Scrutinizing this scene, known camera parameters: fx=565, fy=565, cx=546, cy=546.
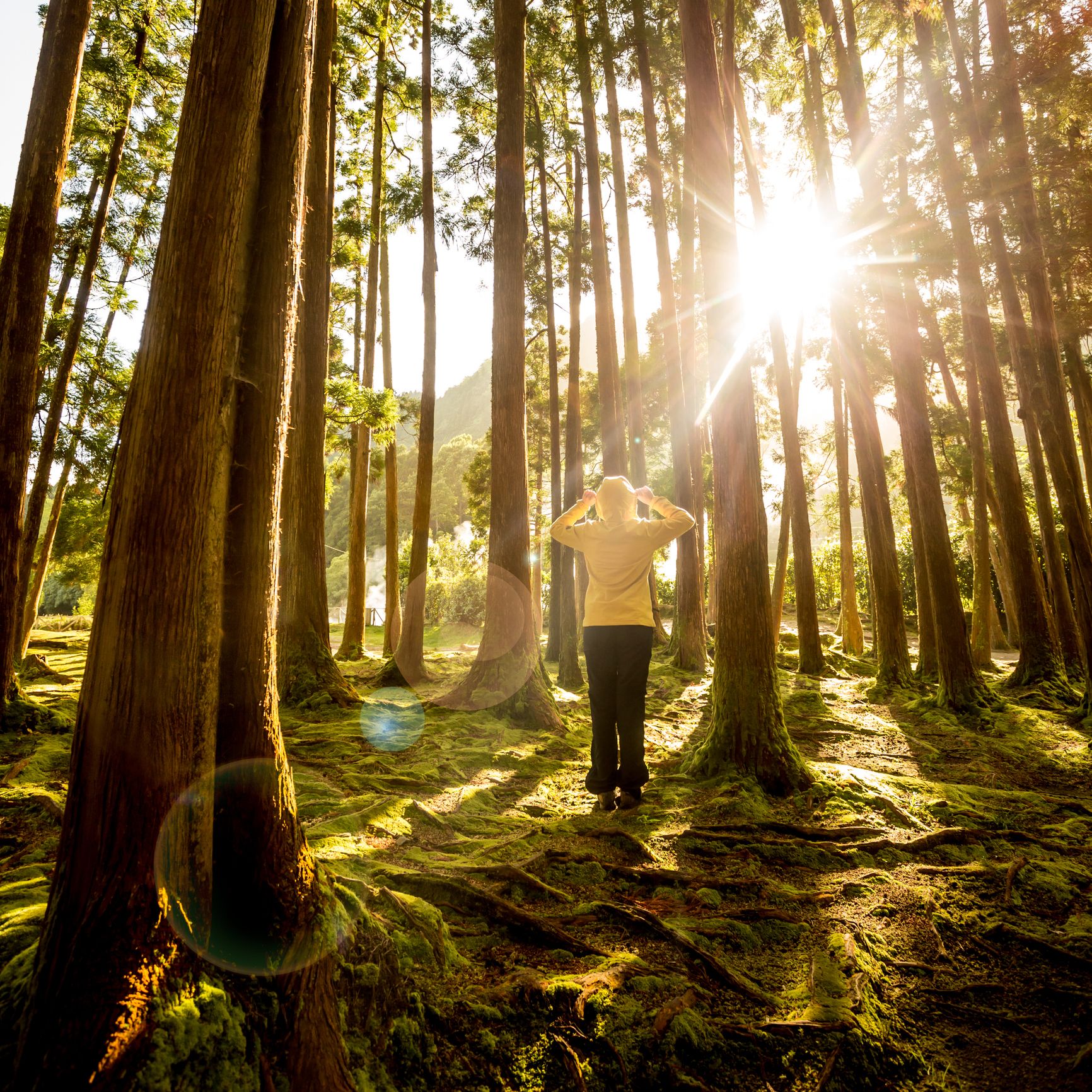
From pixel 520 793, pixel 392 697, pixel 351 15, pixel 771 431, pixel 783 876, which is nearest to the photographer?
pixel 783 876

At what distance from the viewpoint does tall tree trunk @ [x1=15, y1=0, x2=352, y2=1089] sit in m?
1.39

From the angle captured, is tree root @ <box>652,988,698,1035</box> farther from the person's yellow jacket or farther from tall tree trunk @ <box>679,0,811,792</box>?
tall tree trunk @ <box>679,0,811,792</box>

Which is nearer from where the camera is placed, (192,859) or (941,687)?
(192,859)

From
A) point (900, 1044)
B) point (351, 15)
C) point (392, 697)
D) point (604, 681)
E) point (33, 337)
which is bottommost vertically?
point (900, 1044)

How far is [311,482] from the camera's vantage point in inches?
305

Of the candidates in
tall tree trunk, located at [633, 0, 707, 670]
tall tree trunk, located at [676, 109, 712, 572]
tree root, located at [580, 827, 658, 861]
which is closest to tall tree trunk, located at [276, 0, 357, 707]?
tree root, located at [580, 827, 658, 861]

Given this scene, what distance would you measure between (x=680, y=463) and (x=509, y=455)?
5.46m

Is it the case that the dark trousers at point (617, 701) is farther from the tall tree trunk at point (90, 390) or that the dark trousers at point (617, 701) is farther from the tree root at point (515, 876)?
the tall tree trunk at point (90, 390)

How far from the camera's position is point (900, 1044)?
1991 millimetres

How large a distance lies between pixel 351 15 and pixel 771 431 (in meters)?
17.5

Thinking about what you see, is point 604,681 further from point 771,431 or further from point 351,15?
point 771,431

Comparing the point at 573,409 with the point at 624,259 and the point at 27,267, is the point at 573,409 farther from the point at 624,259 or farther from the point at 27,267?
the point at 27,267

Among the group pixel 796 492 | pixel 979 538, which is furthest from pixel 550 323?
pixel 979 538

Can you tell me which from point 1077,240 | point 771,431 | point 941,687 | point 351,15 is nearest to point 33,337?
point 351,15
